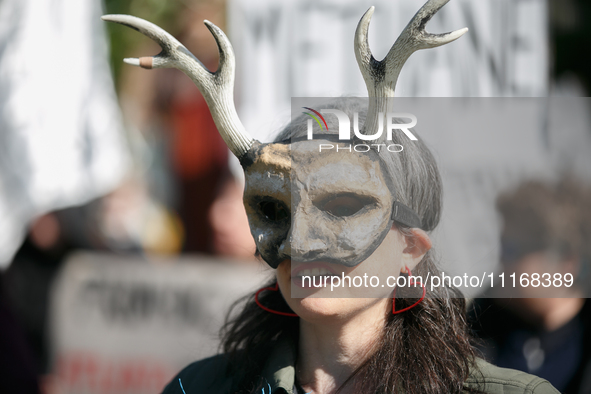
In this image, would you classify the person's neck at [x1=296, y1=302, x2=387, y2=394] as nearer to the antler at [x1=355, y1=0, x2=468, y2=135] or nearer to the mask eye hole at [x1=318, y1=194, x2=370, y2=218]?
the mask eye hole at [x1=318, y1=194, x2=370, y2=218]

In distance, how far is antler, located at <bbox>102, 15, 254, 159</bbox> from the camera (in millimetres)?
1536

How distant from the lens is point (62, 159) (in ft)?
15.0

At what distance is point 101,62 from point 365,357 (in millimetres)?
3997

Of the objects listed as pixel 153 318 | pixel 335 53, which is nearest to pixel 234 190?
pixel 153 318

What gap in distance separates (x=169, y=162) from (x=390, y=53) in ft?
15.6

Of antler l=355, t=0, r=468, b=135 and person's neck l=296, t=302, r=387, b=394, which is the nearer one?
antler l=355, t=0, r=468, b=135

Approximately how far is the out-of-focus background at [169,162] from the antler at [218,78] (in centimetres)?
29

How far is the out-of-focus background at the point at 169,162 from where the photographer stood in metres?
2.30

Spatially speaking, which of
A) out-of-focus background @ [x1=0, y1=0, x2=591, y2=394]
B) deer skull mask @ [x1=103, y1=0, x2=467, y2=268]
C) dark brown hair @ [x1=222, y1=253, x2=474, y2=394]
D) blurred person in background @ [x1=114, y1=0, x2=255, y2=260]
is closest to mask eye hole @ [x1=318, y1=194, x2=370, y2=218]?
deer skull mask @ [x1=103, y1=0, x2=467, y2=268]

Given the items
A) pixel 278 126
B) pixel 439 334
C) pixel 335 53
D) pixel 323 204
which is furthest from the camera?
pixel 335 53

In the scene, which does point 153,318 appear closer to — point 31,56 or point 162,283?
point 162,283

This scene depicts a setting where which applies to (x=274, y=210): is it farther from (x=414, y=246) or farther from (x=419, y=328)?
(x=419, y=328)

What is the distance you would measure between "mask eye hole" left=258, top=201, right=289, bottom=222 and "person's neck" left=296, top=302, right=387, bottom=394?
0.32 m

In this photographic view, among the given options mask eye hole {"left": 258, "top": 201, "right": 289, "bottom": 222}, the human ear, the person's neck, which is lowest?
the person's neck
